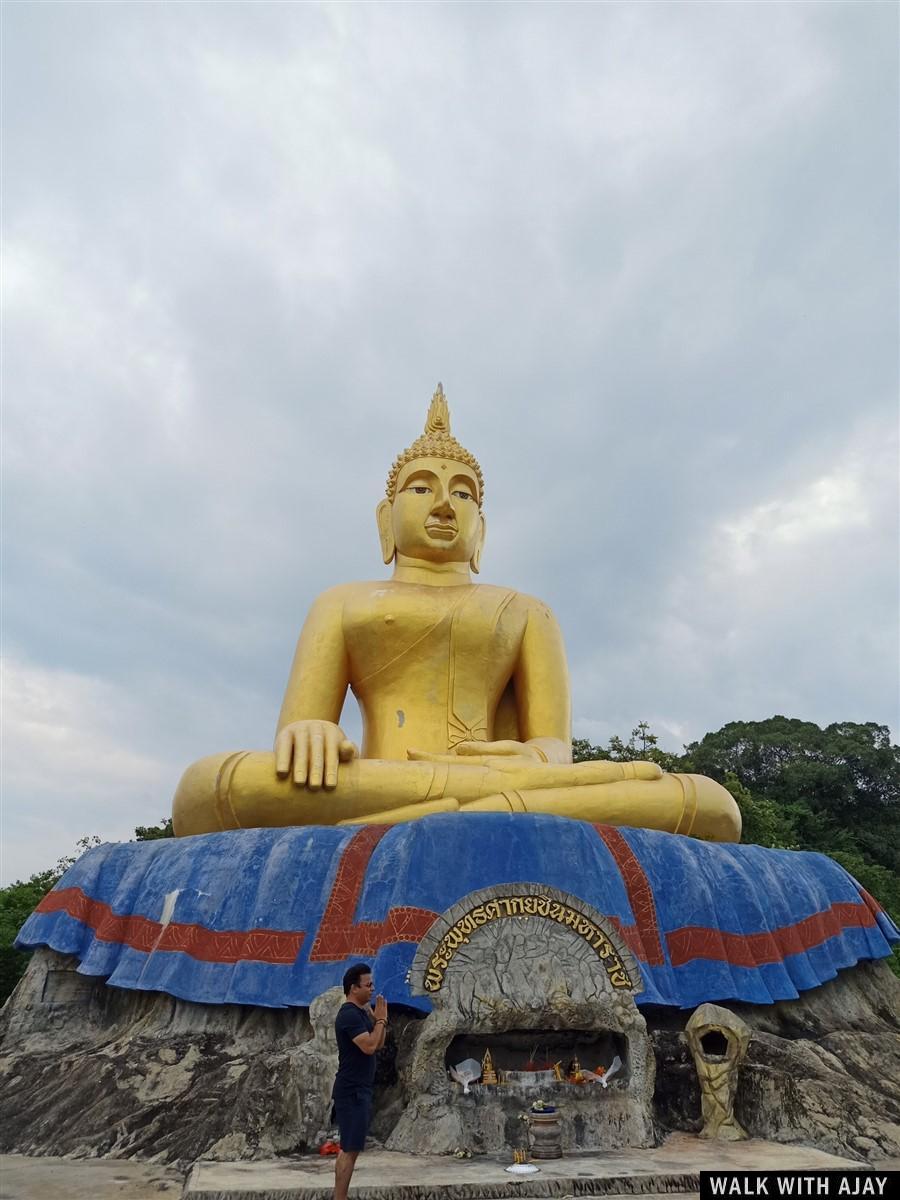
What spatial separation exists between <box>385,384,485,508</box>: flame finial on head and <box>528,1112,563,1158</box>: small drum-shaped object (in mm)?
7978

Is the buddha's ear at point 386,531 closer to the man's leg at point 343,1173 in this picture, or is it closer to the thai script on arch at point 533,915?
the thai script on arch at point 533,915

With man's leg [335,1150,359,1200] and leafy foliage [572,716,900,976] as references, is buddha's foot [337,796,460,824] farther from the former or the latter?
leafy foliage [572,716,900,976]

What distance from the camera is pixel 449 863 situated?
7.30 m

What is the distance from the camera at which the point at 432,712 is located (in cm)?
1066

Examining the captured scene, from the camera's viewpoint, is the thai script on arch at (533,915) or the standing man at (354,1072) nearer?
the standing man at (354,1072)

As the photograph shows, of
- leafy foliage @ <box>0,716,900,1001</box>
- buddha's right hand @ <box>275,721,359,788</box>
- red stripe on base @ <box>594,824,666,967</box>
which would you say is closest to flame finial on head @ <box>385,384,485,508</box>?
buddha's right hand @ <box>275,721,359,788</box>

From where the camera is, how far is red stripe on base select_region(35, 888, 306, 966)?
7332mm

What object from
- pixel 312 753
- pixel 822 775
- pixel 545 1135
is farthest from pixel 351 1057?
pixel 822 775

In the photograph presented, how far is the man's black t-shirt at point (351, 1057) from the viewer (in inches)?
166

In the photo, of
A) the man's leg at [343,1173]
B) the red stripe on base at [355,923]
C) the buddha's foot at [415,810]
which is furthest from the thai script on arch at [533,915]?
the buddha's foot at [415,810]

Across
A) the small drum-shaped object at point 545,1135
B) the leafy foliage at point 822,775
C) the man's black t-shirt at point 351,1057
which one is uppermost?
the leafy foliage at point 822,775

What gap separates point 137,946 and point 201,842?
950 mm

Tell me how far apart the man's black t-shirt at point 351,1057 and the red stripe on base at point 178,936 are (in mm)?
3098

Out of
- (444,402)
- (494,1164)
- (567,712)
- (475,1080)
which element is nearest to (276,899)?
(475,1080)
